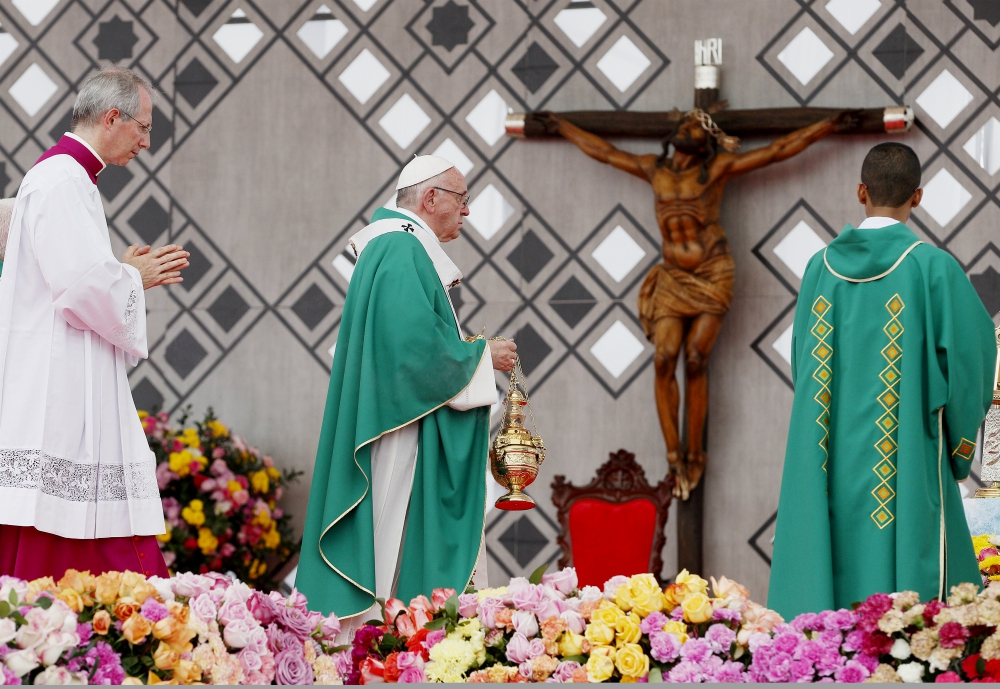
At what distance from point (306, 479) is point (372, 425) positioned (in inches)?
124

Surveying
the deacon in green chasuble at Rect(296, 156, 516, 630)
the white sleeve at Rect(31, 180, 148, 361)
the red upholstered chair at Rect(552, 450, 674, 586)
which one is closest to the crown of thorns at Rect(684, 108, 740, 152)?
the red upholstered chair at Rect(552, 450, 674, 586)

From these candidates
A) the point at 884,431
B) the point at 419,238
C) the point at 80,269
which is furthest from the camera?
the point at 419,238

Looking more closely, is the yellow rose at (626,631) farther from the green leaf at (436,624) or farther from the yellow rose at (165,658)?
the yellow rose at (165,658)

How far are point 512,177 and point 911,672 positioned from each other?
15.7 feet

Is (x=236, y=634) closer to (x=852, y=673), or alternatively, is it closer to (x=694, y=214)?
(x=852, y=673)

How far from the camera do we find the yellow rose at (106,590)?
2008 mm

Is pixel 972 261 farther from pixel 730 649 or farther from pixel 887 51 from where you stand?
pixel 730 649

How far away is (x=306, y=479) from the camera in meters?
6.70

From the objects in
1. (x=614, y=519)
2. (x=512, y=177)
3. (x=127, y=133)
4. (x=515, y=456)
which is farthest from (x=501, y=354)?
(x=512, y=177)

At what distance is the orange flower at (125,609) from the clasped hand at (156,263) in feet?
4.53

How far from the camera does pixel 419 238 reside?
3.93 metres

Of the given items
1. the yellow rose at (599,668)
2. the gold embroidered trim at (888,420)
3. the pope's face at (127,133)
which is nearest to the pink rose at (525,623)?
the yellow rose at (599,668)

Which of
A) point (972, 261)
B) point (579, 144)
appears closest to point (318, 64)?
point (579, 144)

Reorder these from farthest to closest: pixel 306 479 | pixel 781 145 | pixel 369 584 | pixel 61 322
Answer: pixel 306 479 < pixel 781 145 < pixel 369 584 < pixel 61 322
